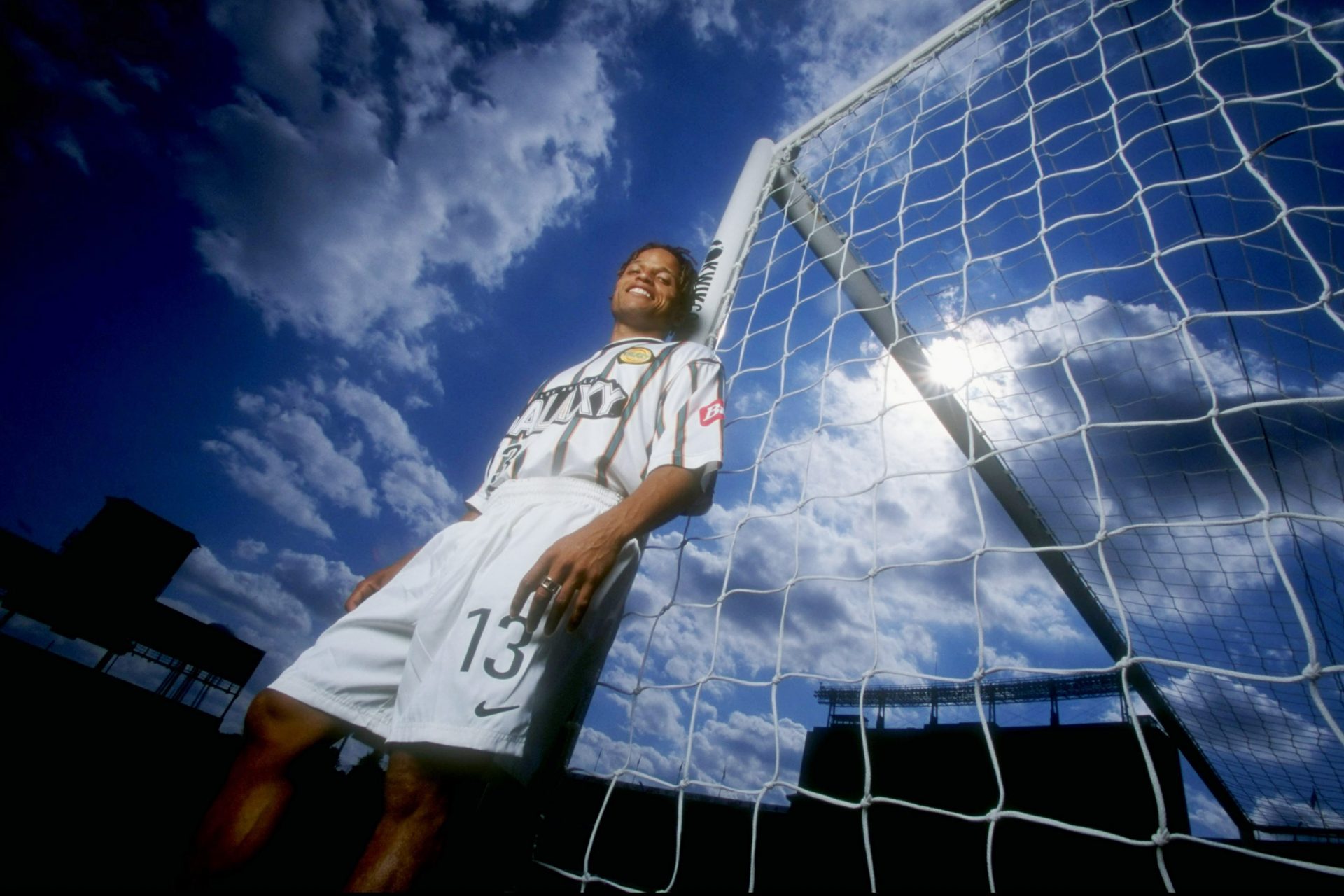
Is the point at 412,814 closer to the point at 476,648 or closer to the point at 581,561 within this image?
the point at 476,648

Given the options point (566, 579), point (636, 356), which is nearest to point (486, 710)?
point (566, 579)

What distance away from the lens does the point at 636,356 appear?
Answer: 1470mm

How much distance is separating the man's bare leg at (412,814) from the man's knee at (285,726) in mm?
236

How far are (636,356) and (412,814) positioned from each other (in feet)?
3.57

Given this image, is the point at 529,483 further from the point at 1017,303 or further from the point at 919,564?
the point at 1017,303

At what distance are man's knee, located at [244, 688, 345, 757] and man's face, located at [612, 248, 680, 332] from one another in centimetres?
130

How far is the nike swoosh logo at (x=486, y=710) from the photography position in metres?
0.82

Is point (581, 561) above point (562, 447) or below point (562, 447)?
below

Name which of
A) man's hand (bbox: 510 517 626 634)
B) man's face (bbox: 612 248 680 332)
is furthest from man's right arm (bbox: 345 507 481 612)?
man's face (bbox: 612 248 680 332)

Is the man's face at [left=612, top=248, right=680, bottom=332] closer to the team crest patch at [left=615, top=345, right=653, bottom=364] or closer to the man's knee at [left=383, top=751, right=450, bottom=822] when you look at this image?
the team crest patch at [left=615, top=345, right=653, bottom=364]

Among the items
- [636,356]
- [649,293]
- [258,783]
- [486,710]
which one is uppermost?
[649,293]

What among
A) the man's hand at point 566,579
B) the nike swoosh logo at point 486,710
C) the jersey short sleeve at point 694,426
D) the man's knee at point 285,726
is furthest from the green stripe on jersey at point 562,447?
the man's knee at point 285,726

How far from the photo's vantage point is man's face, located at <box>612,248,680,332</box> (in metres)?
1.76

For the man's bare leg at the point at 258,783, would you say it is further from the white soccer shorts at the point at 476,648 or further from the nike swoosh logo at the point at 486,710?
the nike swoosh logo at the point at 486,710
